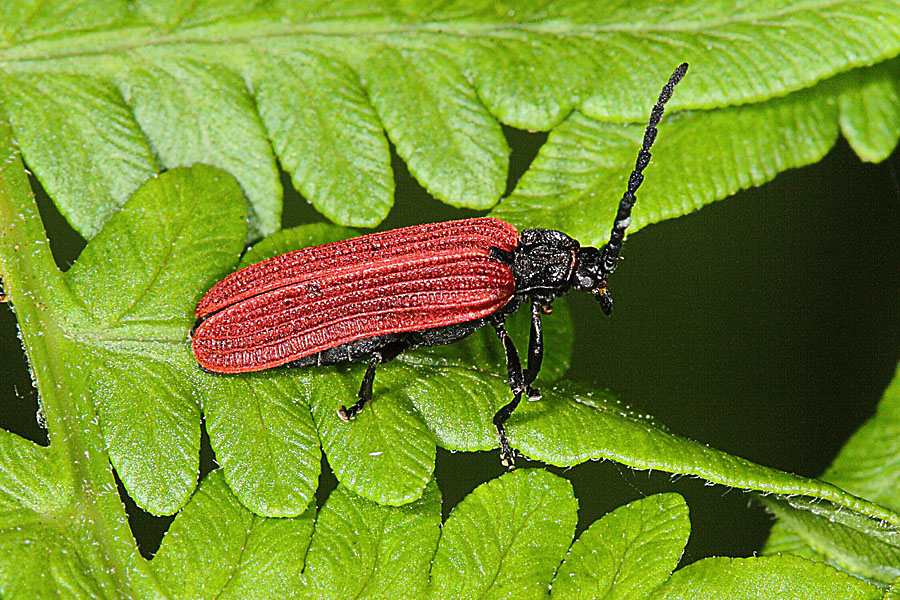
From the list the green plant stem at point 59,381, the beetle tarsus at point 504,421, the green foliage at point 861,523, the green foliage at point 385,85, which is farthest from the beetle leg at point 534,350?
the green plant stem at point 59,381

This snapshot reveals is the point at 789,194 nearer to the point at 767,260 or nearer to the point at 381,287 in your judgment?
the point at 767,260

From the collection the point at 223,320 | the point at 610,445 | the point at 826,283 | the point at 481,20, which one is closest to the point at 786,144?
the point at 481,20

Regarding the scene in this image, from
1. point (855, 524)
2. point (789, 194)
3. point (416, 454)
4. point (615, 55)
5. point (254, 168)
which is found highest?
point (615, 55)

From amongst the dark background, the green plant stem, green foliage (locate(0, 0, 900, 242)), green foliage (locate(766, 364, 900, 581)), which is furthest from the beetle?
the dark background

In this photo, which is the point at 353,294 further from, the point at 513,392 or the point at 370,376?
the point at 513,392

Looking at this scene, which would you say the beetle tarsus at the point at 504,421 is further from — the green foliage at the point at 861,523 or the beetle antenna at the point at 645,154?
the green foliage at the point at 861,523

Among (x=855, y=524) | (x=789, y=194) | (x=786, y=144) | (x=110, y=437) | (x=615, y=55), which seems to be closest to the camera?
(x=110, y=437)

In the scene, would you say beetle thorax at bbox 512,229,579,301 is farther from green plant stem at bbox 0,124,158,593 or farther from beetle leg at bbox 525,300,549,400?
green plant stem at bbox 0,124,158,593
